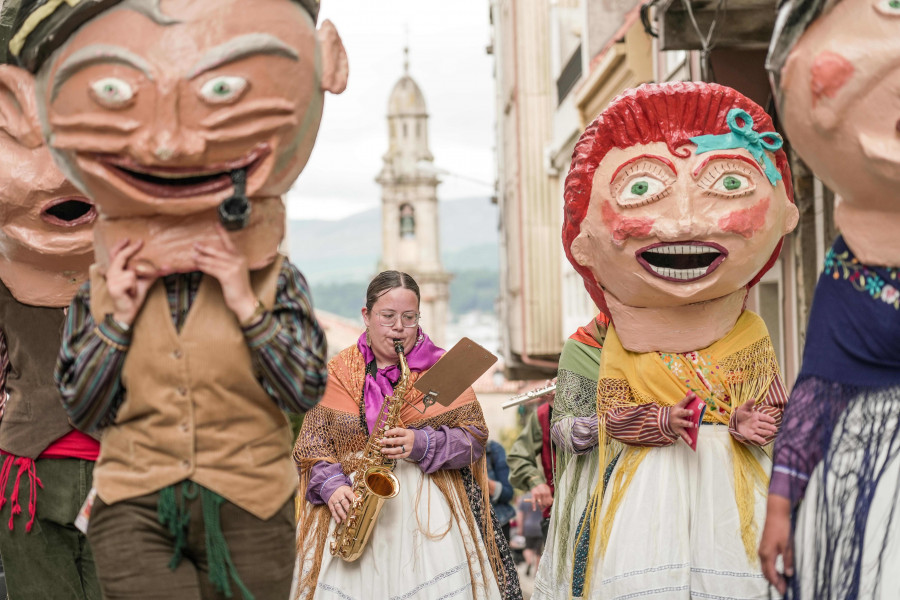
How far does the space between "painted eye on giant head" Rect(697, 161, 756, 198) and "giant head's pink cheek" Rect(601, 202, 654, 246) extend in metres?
0.26

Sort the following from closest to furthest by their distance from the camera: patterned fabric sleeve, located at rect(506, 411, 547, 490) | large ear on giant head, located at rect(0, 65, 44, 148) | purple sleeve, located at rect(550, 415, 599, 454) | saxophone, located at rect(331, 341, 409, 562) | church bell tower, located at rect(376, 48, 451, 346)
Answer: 1. large ear on giant head, located at rect(0, 65, 44, 148)
2. purple sleeve, located at rect(550, 415, 599, 454)
3. saxophone, located at rect(331, 341, 409, 562)
4. patterned fabric sleeve, located at rect(506, 411, 547, 490)
5. church bell tower, located at rect(376, 48, 451, 346)

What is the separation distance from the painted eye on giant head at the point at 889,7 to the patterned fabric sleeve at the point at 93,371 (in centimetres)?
232

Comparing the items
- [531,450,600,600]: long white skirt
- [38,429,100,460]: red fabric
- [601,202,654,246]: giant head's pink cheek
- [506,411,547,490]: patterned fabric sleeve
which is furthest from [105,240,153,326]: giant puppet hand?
[506,411,547,490]: patterned fabric sleeve

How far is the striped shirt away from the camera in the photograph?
4301 mm

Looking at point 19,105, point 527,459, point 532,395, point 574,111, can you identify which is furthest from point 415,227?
point 19,105

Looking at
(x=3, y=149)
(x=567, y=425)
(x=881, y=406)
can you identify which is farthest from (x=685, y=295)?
(x=3, y=149)

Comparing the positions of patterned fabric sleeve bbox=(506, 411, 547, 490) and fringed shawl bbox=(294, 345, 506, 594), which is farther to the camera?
patterned fabric sleeve bbox=(506, 411, 547, 490)

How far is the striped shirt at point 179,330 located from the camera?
14.1 feet

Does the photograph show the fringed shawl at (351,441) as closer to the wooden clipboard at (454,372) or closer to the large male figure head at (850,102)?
the wooden clipboard at (454,372)

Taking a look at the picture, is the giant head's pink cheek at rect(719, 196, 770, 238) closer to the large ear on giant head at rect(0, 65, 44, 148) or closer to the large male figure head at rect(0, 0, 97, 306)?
the large male figure head at rect(0, 0, 97, 306)

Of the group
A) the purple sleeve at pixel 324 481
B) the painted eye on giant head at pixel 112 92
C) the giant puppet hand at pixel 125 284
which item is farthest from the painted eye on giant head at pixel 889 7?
the purple sleeve at pixel 324 481

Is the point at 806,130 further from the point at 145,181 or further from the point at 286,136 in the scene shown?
the point at 145,181

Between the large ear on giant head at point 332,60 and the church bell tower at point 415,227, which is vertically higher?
the church bell tower at point 415,227

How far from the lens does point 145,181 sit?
4336 millimetres
